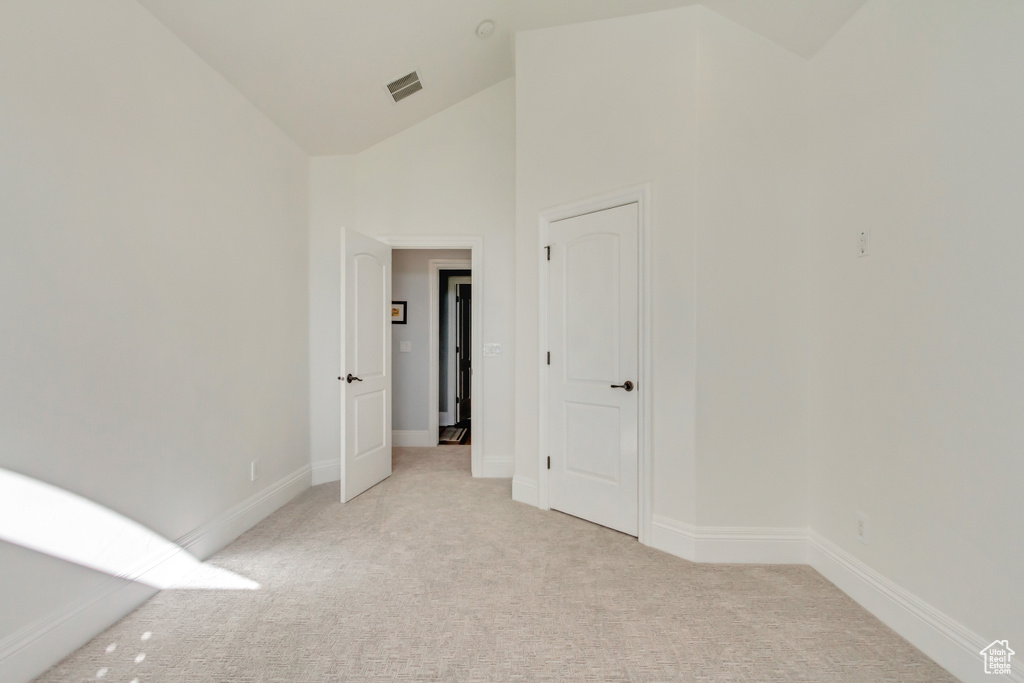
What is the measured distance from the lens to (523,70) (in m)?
3.38

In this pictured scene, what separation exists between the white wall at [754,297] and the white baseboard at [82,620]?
282cm

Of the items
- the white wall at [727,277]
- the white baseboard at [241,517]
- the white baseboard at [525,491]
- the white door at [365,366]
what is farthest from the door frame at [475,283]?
the white wall at [727,277]

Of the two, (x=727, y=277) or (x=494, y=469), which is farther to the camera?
(x=494, y=469)

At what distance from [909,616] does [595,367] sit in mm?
1867

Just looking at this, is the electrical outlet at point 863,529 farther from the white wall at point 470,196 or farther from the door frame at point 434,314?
the door frame at point 434,314

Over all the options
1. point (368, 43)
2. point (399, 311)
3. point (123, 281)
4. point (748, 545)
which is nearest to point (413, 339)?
point (399, 311)

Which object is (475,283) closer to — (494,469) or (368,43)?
(494,469)

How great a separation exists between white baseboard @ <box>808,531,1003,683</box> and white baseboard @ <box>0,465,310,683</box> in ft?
11.0

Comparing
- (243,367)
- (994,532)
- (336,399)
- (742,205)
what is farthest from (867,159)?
(336,399)

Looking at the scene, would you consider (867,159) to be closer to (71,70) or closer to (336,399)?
(71,70)

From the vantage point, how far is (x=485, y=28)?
321 cm

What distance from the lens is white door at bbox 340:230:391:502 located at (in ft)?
11.4

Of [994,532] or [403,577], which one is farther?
[403,577]

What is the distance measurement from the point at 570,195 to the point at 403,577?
8.52 ft
